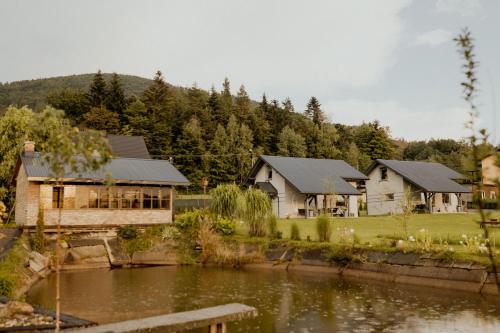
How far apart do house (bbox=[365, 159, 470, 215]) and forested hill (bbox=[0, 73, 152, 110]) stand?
70.8m

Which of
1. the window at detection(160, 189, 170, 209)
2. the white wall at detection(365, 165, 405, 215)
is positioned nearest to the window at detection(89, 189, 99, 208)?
the window at detection(160, 189, 170, 209)

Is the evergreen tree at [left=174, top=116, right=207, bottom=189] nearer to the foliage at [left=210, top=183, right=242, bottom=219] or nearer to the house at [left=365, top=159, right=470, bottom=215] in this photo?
the house at [left=365, top=159, right=470, bottom=215]

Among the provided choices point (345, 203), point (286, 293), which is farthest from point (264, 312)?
point (345, 203)

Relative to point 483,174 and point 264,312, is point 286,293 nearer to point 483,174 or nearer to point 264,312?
point 264,312

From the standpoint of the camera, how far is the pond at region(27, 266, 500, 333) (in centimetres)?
1130

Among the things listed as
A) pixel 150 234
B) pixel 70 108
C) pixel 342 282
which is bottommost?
pixel 342 282

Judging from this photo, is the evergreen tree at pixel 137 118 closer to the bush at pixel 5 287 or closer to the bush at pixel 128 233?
the bush at pixel 128 233

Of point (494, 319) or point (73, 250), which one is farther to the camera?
point (73, 250)

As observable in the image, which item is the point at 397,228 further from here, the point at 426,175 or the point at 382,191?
the point at 426,175

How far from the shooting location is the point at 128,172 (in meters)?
28.6

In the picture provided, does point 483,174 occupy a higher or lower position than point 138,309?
higher

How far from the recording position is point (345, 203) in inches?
1596

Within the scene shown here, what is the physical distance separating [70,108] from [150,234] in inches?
1958

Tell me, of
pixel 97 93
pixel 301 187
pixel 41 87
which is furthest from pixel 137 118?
pixel 41 87
